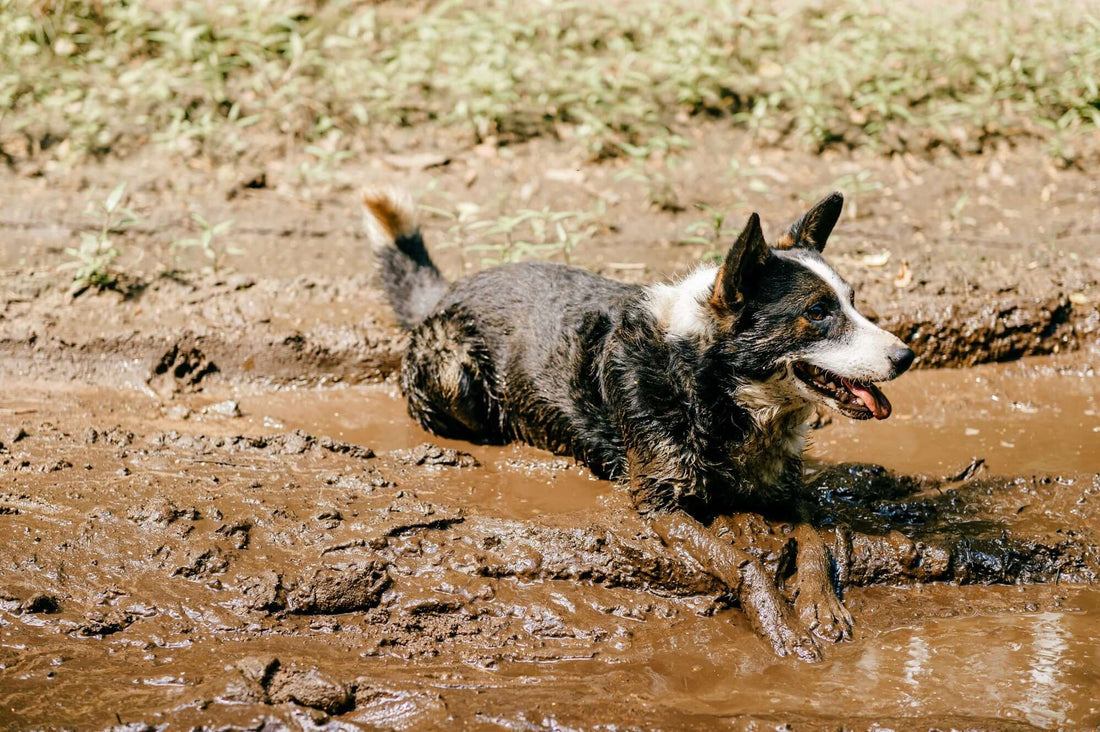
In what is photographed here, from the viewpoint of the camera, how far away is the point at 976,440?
5562mm

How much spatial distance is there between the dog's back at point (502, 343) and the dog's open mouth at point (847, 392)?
953 mm

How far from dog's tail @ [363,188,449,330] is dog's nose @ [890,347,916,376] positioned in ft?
8.95

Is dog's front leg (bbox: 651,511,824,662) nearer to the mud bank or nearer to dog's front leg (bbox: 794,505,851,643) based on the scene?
dog's front leg (bbox: 794,505,851,643)

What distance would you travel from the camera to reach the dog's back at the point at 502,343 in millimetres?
4945

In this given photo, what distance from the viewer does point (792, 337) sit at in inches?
165

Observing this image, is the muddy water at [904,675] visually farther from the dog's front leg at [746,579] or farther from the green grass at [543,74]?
the green grass at [543,74]

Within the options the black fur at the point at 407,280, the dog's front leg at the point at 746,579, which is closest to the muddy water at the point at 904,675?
the dog's front leg at the point at 746,579

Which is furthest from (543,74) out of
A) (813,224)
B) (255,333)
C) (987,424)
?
(987,424)

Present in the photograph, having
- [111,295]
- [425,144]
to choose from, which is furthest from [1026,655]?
[425,144]

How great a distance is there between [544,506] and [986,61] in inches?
267

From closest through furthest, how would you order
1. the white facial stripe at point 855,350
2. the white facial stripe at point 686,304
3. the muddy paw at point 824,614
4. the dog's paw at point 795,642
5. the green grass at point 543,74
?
the dog's paw at point 795,642 < the muddy paw at point 824,614 < the white facial stripe at point 855,350 < the white facial stripe at point 686,304 < the green grass at point 543,74

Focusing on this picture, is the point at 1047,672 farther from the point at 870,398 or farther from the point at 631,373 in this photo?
the point at 631,373

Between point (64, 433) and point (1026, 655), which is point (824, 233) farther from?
point (64, 433)

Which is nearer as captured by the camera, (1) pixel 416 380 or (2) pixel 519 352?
(2) pixel 519 352
